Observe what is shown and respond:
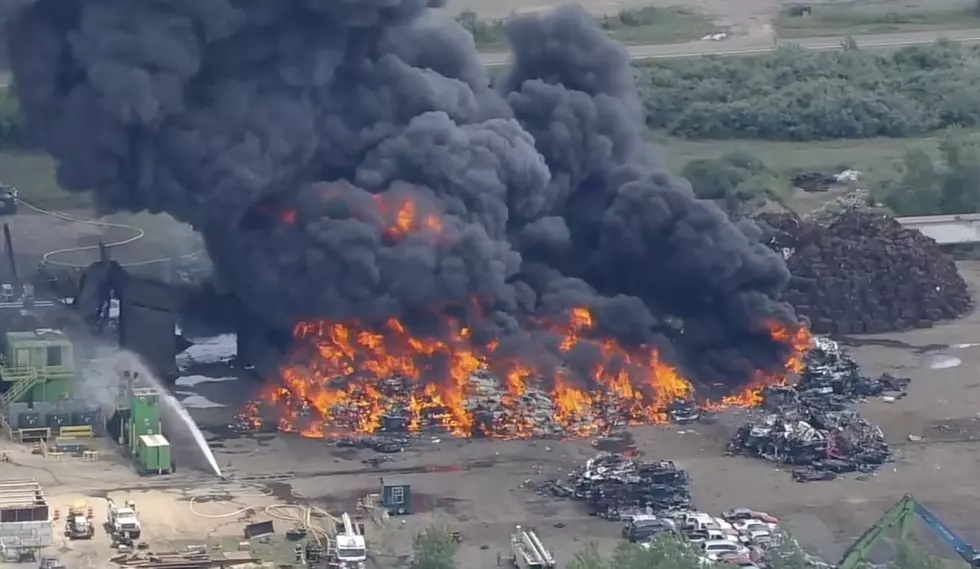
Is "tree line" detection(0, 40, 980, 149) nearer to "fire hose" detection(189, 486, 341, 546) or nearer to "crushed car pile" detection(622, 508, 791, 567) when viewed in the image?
"fire hose" detection(189, 486, 341, 546)

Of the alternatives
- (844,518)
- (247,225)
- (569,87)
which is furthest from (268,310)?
(844,518)

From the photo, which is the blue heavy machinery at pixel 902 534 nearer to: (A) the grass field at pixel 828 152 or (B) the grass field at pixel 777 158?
(A) the grass field at pixel 828 152

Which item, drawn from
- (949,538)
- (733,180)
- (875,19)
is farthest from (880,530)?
(875,19)

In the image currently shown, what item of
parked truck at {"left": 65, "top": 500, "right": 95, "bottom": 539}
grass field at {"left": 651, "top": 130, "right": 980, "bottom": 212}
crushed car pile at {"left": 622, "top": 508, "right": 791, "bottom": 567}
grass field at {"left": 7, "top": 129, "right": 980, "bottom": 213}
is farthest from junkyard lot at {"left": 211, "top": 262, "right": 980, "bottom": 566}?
grass field at {"left": 7, "top": 129, "right": 980, "bottom": 213}

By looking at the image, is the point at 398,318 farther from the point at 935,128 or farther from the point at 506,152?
the point at 935,128

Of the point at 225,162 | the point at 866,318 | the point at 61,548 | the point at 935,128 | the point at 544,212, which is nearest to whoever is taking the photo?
the point at 61,548

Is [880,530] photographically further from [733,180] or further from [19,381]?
[733,180]
